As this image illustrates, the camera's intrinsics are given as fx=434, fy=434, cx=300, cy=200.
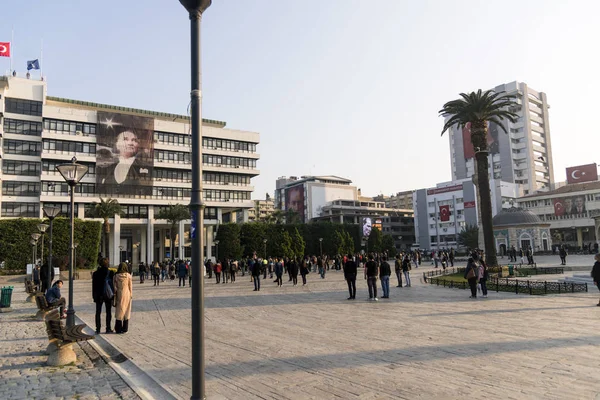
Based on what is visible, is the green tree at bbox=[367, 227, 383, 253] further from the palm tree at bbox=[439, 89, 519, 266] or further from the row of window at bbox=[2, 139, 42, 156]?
the row of window at bbox=[2, 139, 42, 156]

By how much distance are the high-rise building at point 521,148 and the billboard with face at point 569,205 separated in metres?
14.2

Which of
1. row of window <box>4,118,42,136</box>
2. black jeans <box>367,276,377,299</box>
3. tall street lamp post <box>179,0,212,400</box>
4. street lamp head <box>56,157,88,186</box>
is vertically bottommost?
Answer: black jeans <box>367,276,377,299</box>

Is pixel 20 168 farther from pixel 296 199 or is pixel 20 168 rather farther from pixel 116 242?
pixel 296 199

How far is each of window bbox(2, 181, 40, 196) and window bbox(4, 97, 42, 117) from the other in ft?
30.6

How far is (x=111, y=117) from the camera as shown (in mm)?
62406

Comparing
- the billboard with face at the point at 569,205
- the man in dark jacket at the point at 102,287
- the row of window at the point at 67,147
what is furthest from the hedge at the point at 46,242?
the billboard with face at the point at 569,205

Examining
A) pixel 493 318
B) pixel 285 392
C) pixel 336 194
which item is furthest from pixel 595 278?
pixel 336 194

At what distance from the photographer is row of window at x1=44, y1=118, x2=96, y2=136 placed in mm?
57969

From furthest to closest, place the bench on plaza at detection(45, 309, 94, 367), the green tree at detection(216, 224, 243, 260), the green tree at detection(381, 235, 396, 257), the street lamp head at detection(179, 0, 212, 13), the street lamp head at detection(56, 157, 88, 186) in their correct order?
the green tree at detection(381, 235, 396, 257) → the green tree at detection(216, 224, 243, 260) → the street lamp head at detection(56, 157, 88, 186) → the bench on plaza at detection(45, 309, 94, 367) → the street lamp head at detection(179, 0, 212, 13)

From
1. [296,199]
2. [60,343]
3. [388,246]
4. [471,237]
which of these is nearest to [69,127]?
[388,246]

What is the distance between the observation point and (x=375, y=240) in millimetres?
72938

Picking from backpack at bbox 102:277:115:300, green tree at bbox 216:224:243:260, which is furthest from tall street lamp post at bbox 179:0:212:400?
green tree at bbox 216:224:243:260

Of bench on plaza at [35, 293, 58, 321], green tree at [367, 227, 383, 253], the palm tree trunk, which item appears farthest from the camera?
green tree at [367, 227, 383, 253]

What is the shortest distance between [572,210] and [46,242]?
3432 inches
